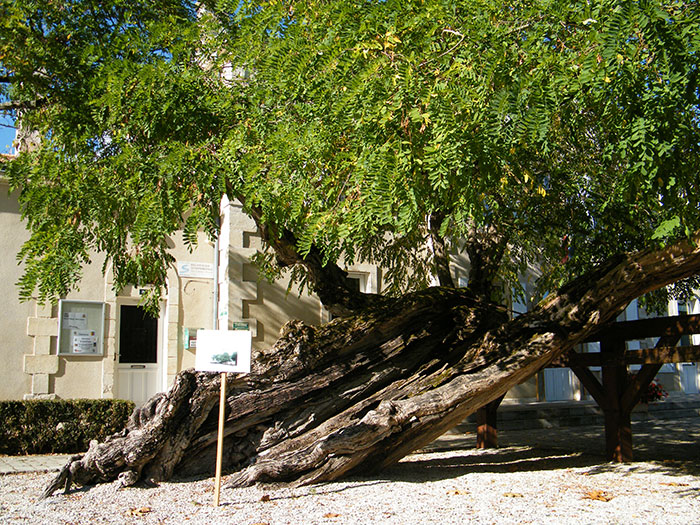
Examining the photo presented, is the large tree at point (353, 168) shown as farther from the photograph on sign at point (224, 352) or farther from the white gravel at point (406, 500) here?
the photograph on sign at point (224, 352)

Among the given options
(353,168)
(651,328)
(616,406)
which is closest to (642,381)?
(616,406)

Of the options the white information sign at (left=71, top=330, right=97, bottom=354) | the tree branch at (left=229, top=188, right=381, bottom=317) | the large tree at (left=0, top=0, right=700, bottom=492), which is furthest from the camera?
the white information sign at (left=71, top=330, right=97, bottom=354)

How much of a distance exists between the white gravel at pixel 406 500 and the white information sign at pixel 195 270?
511 cm

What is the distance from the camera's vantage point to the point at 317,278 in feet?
27.9

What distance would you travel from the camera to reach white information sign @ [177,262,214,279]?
40.3 ft

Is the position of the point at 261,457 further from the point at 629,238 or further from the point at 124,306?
the point at 124,306

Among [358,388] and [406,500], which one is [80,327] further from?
[406,500]

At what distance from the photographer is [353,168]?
5.75 metres

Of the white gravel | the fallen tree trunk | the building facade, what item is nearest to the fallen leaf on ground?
the white gravel

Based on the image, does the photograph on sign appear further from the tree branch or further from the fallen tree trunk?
the tree branch

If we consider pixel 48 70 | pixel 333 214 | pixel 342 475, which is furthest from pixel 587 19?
pixel 48 70

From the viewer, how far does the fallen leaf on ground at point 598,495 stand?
6.13 m

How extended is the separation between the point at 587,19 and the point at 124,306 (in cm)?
956

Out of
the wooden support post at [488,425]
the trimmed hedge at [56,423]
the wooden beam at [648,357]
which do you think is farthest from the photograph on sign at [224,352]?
the wooden support post at [488,425]
